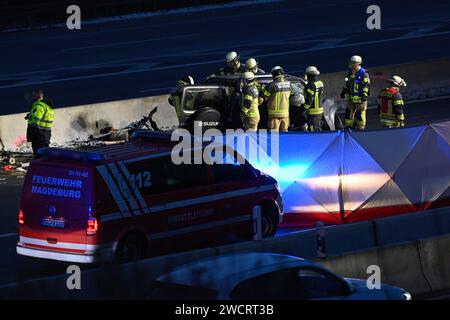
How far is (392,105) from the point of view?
73.9ft

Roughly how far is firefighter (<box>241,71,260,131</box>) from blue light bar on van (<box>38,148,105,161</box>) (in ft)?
23.6

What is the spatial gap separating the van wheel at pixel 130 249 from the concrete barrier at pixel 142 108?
31.3 feet

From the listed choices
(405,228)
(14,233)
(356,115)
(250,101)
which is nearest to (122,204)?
(14,233)

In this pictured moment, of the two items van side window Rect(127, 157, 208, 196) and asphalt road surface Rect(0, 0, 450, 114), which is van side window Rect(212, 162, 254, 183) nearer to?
van side window Rect(127, 157, 208, 196)

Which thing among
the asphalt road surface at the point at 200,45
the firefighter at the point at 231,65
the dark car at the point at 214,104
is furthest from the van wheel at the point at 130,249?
the asphalt road surface at the point at 200,45

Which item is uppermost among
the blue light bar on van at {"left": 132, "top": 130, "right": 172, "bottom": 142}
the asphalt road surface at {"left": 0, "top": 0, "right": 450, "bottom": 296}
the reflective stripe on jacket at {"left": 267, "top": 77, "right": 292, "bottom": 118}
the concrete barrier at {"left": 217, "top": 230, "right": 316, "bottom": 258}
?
the asphalt road surface at {"left": 0, "top": 0, "right": 450, "bottom": 296}

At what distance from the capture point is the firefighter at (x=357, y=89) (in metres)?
24.0

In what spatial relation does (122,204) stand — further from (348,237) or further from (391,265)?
(391,265)

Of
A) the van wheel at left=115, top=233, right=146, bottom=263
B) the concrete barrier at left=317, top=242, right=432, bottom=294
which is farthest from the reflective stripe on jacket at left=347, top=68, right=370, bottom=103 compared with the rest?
the van wheel at left=115, top=233, right=146, bottom=263

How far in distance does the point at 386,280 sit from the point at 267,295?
4.29 m

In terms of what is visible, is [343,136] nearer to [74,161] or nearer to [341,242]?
[341,242]

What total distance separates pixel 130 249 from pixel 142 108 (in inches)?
424

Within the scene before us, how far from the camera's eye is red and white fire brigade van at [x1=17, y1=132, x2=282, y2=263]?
15328 mm

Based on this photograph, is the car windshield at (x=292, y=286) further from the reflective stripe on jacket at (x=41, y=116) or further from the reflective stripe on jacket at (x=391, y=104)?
the reflective stripe on jacket at (x=41, y=116)
